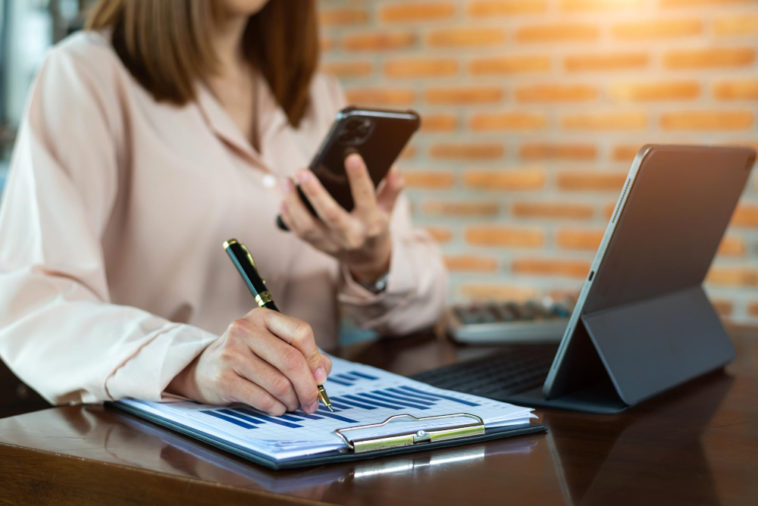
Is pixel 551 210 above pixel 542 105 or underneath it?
underneath

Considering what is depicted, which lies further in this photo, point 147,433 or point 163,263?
point 163,263

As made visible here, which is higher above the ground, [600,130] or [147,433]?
[147,433]

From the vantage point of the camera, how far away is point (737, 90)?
7.04ft

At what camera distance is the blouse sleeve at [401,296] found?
122 centimetres

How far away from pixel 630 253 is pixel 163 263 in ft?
2.26

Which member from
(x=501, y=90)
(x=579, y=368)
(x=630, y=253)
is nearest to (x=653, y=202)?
(x=630, y=253)

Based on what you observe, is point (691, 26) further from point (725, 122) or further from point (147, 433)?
point (147, 433)

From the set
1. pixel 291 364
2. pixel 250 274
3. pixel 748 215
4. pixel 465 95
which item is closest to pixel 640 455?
pixel 291 364

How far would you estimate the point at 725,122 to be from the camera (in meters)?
2.16

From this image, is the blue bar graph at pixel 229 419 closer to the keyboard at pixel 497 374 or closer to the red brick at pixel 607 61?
the keyboard at pixel 497 374

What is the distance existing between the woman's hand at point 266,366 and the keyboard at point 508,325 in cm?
47

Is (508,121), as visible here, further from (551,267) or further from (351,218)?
(351,218)

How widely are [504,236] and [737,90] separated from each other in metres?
0.75

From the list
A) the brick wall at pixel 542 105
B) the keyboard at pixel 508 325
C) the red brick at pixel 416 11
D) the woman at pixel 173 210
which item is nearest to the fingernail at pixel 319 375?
the woman at pixel 173 210
